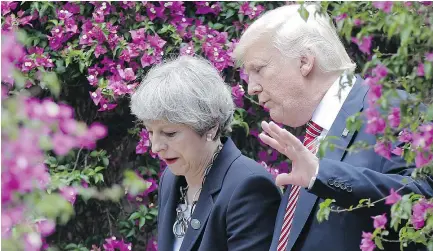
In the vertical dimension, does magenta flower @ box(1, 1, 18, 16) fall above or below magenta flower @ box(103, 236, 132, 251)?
above

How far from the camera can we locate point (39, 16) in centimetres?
501

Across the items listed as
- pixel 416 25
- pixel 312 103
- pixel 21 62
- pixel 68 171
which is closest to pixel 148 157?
pixel 68 171

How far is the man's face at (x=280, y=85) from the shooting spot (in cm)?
322

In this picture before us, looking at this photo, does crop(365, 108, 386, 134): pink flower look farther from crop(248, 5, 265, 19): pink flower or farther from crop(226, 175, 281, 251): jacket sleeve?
crop(248, 5, 265, 19): pink flower

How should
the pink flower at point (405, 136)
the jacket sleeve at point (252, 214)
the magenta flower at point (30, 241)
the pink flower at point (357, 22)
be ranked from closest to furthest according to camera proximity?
1. the magenta flower at point (30, 241)
2. the pink flower at point (357, 22)
3. the pink flower at point (405, 136)
4. the jacket sleeve at point (252, 214)

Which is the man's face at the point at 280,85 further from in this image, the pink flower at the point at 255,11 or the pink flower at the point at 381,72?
the pink flower at the point at 255,11

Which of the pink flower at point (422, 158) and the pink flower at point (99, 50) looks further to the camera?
the pink flower at point (99, 50)

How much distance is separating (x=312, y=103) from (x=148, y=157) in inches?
78.9

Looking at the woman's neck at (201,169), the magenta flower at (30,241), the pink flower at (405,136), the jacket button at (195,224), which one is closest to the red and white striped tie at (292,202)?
the jacket button at (195,224)

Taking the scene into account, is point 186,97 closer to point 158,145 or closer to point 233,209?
point 158,145

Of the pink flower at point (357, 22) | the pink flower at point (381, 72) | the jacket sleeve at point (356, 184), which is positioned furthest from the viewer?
the jacket sleeve at point (356, 184)

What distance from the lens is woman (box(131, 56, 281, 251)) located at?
3.49 metres

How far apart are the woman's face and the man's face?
15.7 inches

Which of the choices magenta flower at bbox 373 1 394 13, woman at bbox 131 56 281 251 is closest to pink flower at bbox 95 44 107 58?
woman at bbox 131 56 281 251
